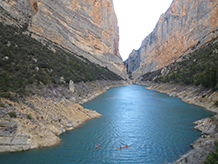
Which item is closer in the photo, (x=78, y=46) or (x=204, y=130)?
(x=204, y=130)

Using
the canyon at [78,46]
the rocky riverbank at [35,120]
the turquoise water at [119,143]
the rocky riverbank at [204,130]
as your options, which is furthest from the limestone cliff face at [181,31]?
the rocky riverbank at [35,120]

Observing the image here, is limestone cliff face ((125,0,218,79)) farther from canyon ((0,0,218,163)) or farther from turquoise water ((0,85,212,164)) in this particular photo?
turquoise water ((0,85,212,164))

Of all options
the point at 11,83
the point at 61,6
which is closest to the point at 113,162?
the point at 11,83

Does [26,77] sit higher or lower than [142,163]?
higher

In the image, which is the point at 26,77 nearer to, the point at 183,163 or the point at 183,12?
the point at 183,163

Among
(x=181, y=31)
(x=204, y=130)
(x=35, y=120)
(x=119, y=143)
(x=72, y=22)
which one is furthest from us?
(x=181, y=31)

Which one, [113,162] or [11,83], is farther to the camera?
[11,83]

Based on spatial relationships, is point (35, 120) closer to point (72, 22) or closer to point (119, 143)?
point (119, 143)

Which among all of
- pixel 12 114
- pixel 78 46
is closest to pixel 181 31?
pixel 78 46
